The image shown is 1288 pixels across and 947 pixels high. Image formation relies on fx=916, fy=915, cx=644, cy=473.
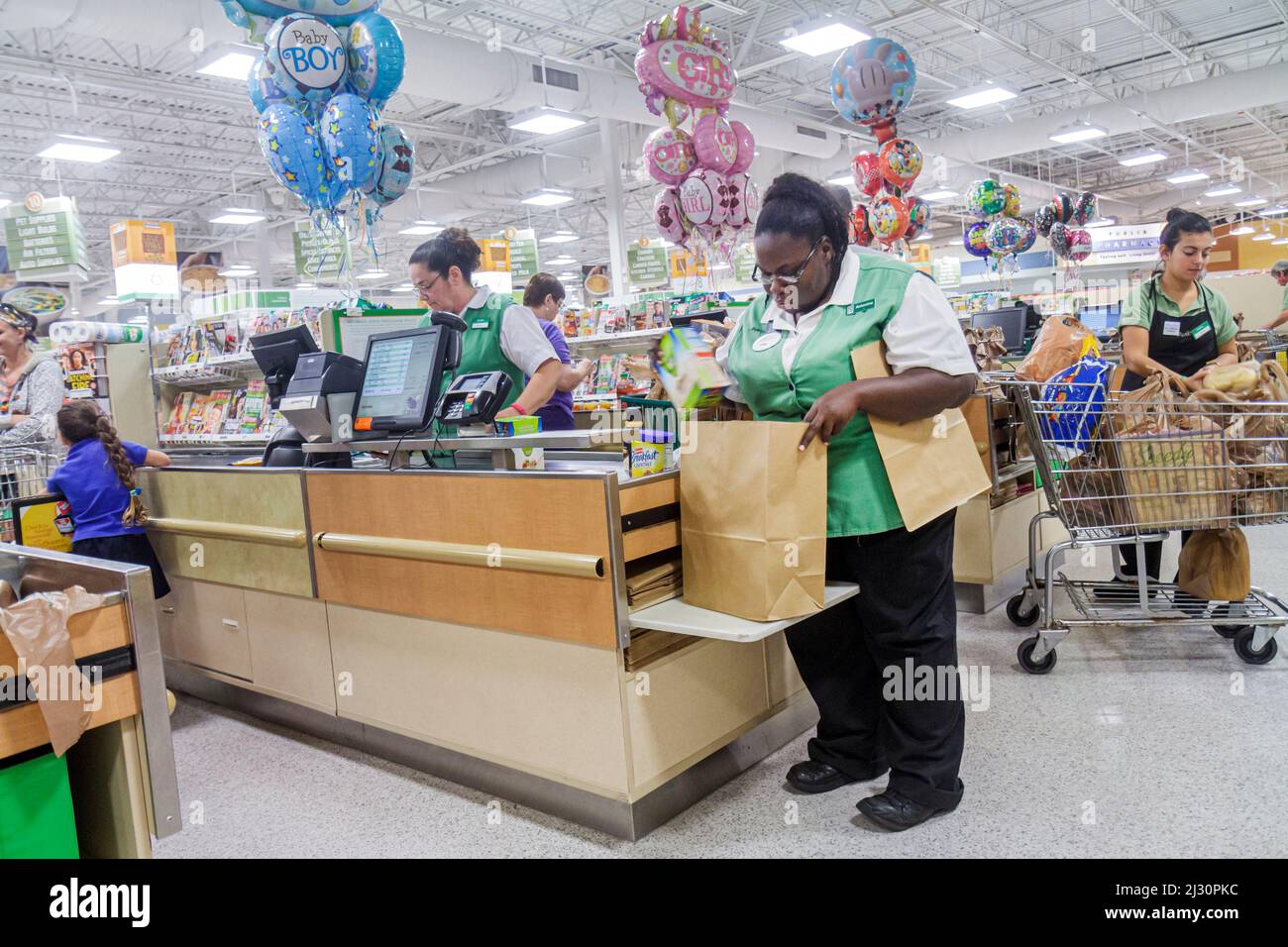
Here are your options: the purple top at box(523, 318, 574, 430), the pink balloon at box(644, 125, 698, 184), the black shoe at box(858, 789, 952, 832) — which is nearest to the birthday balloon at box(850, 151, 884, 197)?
the pink balloon at box(644, 125, 698, 184)

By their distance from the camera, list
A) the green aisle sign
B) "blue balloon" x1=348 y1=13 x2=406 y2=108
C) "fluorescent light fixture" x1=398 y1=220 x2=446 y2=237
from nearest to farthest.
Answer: "blue balloon" x1=348 y1=13 x2=406 y2=108, the green aisle sign, "fluorescent light fixture" x1=398 y1=220 x2=446 y2=237

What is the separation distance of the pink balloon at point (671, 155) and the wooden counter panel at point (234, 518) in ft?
12.2

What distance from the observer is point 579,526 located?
2391mm

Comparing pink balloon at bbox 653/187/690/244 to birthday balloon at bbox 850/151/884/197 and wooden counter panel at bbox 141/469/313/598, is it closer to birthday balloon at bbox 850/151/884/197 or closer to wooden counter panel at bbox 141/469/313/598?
birthday balloon at bbox 850/151/884/197

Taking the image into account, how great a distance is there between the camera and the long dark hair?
3.74 metres

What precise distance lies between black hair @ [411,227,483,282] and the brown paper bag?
286 cm

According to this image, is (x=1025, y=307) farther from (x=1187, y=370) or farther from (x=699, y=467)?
(x=699, y=467)

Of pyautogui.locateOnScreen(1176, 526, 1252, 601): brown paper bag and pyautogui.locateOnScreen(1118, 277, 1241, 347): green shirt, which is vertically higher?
pyautogui.locateOnScreen(1118, 277, 1241, 347): green shirt

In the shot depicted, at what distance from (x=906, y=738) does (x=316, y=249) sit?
7.57m

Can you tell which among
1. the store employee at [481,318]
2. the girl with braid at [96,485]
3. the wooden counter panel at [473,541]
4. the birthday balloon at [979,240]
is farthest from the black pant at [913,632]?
the birthday balloon at [979,240]

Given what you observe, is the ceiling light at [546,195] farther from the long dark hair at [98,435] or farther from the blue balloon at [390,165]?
the long dark hair at [98,435]

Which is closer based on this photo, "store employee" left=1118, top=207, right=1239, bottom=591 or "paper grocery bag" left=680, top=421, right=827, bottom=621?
"paper grocery bag" left=680, top=421, right=827, bottom=621

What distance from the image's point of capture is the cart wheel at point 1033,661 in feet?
11.5


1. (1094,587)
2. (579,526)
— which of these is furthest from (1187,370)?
(579,526)
